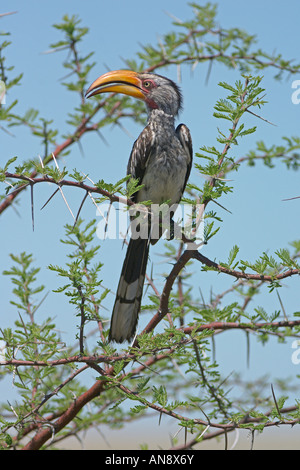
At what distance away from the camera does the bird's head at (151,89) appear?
5082 millimetres

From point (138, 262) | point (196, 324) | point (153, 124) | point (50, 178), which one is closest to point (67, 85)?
point (153, 124)

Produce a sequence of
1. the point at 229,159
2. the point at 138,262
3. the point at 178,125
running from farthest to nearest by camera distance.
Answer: the point at 178,125 → the point at 138,262 → the point at 229,159

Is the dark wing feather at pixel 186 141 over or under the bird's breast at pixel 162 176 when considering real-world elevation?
over

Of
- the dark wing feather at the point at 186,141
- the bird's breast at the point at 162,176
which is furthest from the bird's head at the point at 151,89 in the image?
the bird's breast at the point at 162,176

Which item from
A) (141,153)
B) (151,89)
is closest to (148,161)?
(141,153)

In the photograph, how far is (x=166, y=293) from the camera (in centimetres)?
346

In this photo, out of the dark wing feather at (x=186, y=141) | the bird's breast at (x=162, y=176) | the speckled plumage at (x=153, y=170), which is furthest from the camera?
the dark wing feather at (x=186, y=141)

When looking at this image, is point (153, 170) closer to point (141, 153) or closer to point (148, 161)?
point (148, 161)

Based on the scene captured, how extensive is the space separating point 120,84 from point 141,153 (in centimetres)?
77

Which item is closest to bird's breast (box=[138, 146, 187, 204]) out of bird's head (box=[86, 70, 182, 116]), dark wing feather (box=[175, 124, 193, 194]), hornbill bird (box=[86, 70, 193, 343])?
hornbill bird (box=[86, 70, 193, 343])

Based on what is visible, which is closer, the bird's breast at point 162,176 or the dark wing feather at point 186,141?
the bird's breast at point 162,176

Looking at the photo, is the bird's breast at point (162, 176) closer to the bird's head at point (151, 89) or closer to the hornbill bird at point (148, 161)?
the hornbill bird at point (148, 161)
